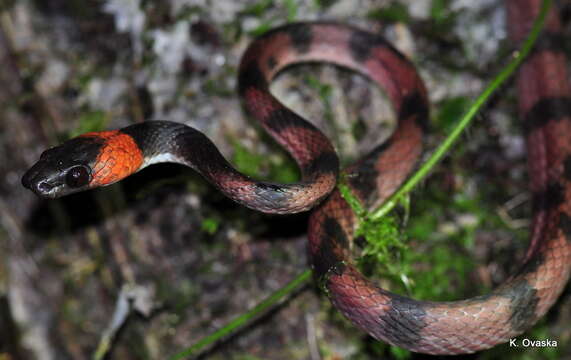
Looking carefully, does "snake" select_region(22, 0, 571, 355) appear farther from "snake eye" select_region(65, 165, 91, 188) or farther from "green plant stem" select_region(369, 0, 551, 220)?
"green plant stem" select_region(369, 0, 551, 220)

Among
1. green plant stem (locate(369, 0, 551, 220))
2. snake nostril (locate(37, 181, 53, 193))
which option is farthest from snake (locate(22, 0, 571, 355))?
green plant stem (locate(369, 0, 551, 220))

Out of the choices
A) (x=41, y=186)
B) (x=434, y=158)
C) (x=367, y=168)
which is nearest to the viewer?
(x=41, y=186)

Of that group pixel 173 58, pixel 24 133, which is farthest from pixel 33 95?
pixel 173 58

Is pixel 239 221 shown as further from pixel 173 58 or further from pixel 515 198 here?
pixel 515 198

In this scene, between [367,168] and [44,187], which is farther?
[367,168]

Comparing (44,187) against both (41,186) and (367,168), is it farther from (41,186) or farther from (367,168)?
(367,168)

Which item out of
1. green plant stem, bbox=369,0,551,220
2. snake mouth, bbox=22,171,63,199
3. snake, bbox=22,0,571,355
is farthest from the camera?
green plant stem, bbox=369,0,551,220

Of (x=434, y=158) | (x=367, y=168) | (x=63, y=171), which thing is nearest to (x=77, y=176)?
(x=63, y=171)

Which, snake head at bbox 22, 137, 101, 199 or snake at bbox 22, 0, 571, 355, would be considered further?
snake head at bbox 22, 137, 101, 199

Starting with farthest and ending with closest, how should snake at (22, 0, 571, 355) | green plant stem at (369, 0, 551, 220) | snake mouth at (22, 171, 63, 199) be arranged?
green plant stem at (369, 0, 551, 220) → snake mouth at (22, 171, 63, 199) → snake at (22, 0, 571, 355)
